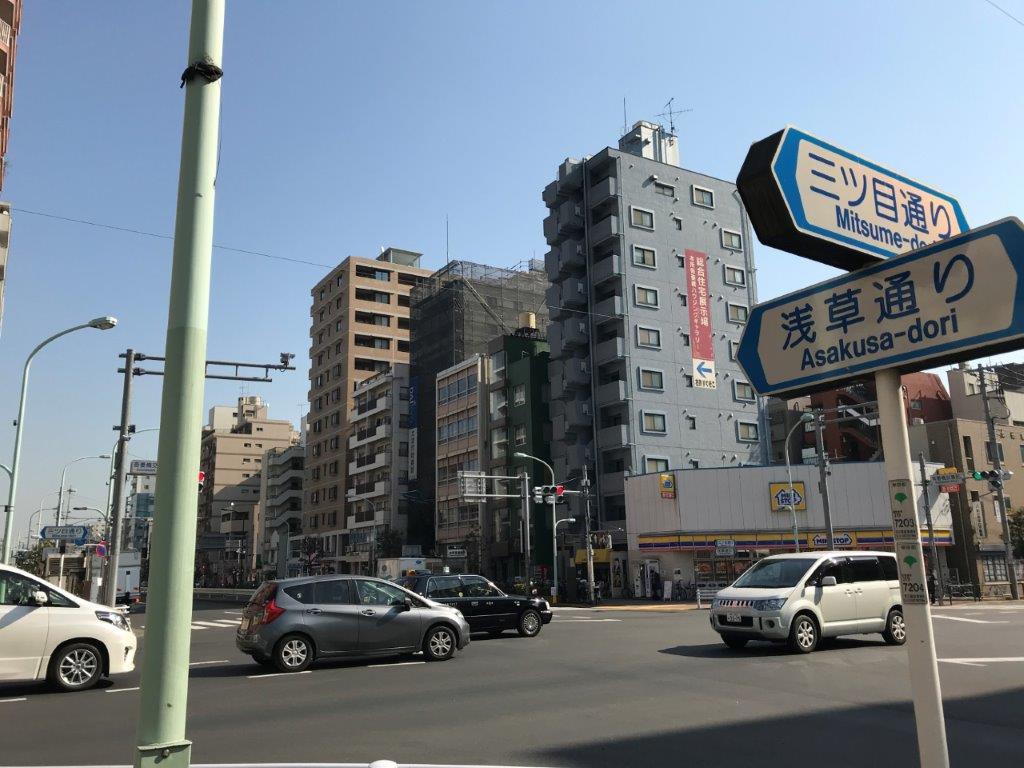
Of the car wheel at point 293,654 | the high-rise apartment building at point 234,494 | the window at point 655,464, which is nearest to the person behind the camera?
the car wheel at point 293,654

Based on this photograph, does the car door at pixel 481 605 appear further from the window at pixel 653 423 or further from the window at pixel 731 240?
the window at pixel 731 240

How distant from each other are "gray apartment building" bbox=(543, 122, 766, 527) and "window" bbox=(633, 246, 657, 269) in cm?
11

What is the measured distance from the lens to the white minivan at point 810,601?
14.6 m

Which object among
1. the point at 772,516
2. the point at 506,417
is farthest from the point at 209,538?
the point at 772,516

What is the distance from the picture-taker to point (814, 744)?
782 cm

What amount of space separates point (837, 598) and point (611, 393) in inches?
1660

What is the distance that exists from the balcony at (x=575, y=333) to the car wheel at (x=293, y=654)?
47386mm

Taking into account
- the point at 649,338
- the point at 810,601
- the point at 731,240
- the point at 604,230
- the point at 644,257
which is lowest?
the point at 810,601

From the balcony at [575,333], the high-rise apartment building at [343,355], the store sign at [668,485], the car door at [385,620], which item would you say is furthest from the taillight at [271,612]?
the high-rise apartment building at [343,355]

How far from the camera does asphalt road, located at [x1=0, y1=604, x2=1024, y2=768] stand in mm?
7523

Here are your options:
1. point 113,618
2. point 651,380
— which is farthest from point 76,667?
point 651,380

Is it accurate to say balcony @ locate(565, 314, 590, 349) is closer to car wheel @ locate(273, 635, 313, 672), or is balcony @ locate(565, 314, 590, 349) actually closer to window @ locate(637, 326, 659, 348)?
window @ locate(637, 326, 659, 348)

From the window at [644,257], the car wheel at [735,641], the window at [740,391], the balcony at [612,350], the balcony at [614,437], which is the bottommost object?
the car wheel at [735,641]

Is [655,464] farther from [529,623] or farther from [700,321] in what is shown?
[529,623]
